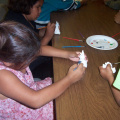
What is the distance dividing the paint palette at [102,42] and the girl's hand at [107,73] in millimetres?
246

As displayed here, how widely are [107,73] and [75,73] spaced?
164mm

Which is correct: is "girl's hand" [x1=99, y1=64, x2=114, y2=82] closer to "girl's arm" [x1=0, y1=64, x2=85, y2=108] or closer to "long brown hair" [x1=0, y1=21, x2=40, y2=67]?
"girl's arm" [x1=0, y1=64, x2=85, y2=108]

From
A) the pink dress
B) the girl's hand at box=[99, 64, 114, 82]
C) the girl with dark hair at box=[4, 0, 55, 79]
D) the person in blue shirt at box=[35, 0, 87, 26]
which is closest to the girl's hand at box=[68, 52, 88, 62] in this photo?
the girl's hand at box=[99, 64, 114, 82]

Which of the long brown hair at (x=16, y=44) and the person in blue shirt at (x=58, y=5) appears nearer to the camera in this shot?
the long brown hair at (x=16, y=44)

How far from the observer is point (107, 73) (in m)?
0.70

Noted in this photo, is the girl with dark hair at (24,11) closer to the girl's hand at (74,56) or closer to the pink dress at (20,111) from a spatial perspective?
the girl's hand at (74,56)

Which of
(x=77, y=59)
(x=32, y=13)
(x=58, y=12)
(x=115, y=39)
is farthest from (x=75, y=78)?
(x=58, y=12)

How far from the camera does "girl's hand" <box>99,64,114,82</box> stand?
2.24ft

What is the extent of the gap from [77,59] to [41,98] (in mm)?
329

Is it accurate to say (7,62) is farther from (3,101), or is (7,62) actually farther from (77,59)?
(77,59)

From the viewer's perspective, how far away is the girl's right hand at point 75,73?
692 mm

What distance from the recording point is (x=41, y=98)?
2.12ft

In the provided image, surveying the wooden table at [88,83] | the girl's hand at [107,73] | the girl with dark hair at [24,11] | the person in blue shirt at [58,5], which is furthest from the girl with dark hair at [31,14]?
the girl's hand at [107,73]

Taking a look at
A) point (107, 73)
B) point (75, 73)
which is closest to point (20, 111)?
point (75, 73)
